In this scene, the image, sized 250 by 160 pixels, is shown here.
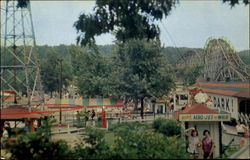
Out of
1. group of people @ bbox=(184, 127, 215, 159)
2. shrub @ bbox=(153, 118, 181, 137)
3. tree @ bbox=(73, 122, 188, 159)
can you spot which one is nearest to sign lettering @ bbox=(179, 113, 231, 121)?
group of people @ bbox=(184, 127, 215, 159)

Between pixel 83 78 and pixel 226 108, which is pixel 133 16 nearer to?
pixel 226 108

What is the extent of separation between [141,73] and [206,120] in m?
26.1

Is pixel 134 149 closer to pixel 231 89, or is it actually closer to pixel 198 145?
pixel 198 145

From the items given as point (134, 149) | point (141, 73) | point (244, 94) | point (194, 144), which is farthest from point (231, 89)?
point (134, 149)

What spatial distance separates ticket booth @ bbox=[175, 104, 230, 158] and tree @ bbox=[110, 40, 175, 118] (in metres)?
23.9

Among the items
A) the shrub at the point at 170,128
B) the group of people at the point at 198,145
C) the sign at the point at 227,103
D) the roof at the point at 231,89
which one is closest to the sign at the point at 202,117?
the group of people at the point at 198,145

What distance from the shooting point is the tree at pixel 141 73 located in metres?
40.1

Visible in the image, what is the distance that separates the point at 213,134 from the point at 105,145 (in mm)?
6020

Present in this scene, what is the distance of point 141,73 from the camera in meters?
41.1

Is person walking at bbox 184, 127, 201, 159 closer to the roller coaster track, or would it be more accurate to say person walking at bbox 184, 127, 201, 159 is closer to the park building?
the park building

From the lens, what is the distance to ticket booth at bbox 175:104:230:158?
15.1m

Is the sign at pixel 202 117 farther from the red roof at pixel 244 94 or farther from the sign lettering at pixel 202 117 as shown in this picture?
the red roof at pixel 244 94

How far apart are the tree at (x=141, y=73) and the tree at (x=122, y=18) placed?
17.4 m

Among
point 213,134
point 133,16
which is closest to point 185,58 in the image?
point 133,16
